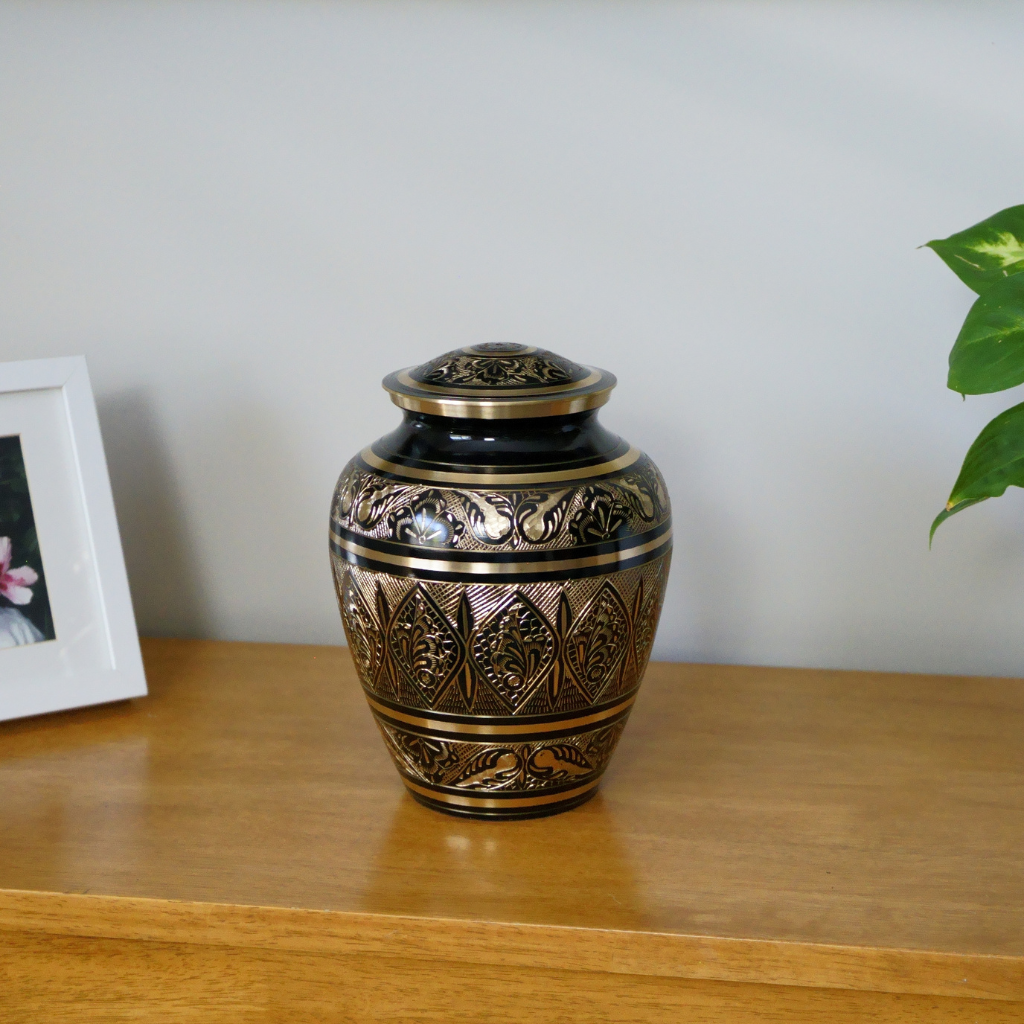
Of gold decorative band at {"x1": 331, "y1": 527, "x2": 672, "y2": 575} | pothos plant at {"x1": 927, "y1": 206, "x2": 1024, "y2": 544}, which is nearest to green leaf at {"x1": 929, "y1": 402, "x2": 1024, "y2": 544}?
pothos plant at {"x1": 927, "y1": 206, "x2": 1024, "y2": 544}

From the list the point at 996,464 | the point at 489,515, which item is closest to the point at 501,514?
the point at 489,515

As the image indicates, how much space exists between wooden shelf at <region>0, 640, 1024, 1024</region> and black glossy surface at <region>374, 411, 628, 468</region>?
0.88 feet

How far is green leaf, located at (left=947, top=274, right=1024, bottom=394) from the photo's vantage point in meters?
0.65

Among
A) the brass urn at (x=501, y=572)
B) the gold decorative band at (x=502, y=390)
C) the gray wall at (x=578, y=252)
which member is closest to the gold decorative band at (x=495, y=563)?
the brass urn at (x=501, y=572)

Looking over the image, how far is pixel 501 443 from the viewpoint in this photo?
684mm

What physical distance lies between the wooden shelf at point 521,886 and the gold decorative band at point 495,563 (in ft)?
0.66

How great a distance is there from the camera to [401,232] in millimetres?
980

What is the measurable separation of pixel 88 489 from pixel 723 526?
0.60m

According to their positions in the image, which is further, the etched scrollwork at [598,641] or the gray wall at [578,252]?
the gray wall at [578,252]

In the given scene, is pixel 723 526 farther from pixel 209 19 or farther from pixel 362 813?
pixel 209 19

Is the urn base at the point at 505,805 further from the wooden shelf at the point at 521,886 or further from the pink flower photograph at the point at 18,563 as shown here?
the pink flower photograph at the point at 18,563

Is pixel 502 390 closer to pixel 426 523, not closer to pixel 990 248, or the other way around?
pixel 426 523

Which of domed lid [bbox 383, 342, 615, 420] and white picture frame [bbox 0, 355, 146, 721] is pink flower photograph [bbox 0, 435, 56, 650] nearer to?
white picture frame [bbox 0, 355, 146, 721]

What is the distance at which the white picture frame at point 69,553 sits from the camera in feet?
2.98
